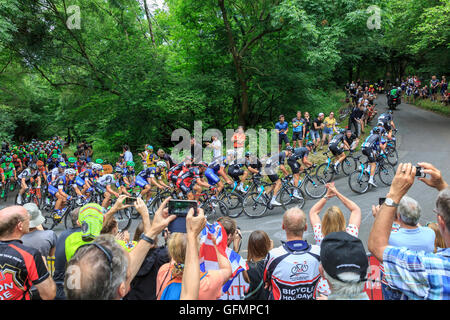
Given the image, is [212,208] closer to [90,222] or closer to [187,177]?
[187,177]

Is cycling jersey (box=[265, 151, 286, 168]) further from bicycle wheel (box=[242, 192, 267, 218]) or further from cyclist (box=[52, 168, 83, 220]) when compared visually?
cyclist (box=[52, 168, 83, 220])

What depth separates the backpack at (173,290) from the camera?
231 cm

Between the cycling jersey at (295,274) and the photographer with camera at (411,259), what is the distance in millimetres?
852

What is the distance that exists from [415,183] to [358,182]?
6.27 feet

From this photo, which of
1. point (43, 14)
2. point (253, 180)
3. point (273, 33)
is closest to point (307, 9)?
point (273, 33)

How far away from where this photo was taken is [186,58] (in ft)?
65.8

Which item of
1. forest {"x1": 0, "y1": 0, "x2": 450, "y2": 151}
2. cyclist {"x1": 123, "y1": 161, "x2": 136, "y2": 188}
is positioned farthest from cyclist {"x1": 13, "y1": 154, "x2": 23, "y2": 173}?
cyclist {"x1": 123, "y1": 161, "x2": 136, "y2": 188}

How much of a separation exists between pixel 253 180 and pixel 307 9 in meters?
10.4

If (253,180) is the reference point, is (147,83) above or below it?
above

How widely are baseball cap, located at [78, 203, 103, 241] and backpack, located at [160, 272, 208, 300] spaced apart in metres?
1.43

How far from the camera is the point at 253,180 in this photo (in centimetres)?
984

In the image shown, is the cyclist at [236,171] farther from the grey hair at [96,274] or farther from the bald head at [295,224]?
the grey hair at [96,274]

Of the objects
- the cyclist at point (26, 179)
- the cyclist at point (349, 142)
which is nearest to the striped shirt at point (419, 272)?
the cyclist at point (349, 142)
